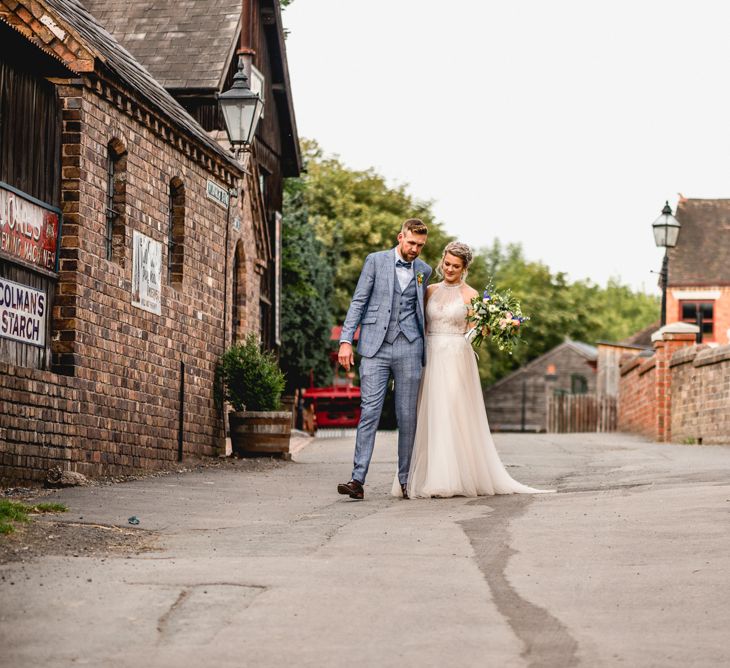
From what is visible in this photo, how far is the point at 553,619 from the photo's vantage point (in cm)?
629

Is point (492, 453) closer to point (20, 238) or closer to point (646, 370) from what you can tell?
point (20, 238)

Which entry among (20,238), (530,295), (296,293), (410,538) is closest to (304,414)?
(296,293)

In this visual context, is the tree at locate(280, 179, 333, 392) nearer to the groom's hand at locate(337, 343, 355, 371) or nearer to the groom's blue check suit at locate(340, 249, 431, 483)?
the groom's blue check suit at locate(340, 249, 431, 483)

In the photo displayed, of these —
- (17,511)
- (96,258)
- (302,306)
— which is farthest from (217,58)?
(17,511)

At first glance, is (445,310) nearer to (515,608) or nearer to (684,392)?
(515,608)

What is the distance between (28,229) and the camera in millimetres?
13453

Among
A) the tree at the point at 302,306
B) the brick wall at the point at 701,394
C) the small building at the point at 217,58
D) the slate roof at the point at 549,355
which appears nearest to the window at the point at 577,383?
the slate roof at the point at 549,355

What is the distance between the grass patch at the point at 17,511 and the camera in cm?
885

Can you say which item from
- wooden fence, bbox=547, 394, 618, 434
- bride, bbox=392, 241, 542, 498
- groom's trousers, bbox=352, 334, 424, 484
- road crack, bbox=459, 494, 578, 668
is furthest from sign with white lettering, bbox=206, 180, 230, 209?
wooden fence, bbox=547, 394, 618, 434

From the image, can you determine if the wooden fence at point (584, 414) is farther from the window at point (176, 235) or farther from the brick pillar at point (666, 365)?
the window at point (176, 235)

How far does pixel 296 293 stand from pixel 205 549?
113 feet

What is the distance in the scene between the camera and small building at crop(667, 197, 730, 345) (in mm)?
58219

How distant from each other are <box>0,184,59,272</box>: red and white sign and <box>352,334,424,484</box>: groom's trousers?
11.3 feet

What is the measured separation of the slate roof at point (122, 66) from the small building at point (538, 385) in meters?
67.5
